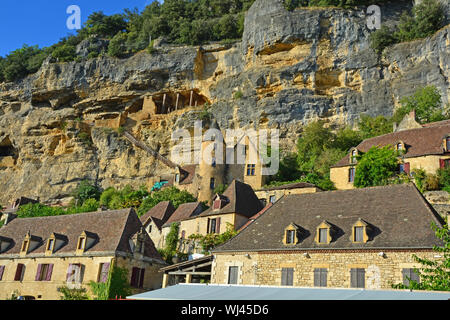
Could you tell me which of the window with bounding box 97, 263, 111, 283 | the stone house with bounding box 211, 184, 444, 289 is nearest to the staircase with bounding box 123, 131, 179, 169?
the window with bounding box 97, 263, 111, 283

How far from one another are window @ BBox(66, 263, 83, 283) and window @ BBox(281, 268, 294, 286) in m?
12.8

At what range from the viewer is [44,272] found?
27.2 meters

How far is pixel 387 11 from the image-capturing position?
54.7m

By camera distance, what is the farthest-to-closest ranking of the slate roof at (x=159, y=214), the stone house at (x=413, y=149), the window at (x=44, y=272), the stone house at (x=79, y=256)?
the slate roof at (x=159, y=214), the stone house at (x=413, y=149), the window at (x=44, y=272), the stone house at (x=79, y=256)

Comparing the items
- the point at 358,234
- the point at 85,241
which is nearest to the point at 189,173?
the point at 85,241

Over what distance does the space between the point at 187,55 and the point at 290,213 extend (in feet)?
135

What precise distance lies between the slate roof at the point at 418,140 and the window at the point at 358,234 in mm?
16502

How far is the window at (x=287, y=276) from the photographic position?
19.0m

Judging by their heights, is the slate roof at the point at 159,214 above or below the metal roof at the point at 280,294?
above

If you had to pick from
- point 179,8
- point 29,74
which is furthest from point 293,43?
point 29,74

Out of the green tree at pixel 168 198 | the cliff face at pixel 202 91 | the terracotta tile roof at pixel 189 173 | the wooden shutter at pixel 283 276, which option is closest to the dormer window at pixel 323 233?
the wooden shutter at pixel 283 276

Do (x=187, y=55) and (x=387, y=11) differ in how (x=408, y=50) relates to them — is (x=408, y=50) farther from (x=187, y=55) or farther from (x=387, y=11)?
(x=187, y=55)

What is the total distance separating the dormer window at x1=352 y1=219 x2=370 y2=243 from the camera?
18.3 metres

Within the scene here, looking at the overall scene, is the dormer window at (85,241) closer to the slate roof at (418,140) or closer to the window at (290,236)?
the window at (290,236)
